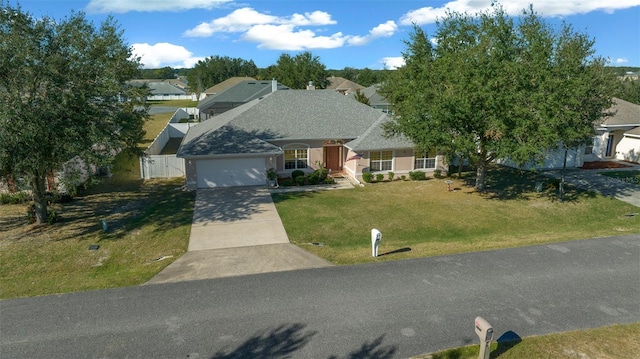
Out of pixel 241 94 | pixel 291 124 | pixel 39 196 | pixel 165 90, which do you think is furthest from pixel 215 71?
pixel 39 196

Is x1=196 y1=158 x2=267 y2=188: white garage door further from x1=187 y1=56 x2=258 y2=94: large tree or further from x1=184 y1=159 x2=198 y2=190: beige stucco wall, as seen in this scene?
x1=187 y1=56 x2=258 y2=94: large tree

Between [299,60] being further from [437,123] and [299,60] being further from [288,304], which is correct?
[288,304]

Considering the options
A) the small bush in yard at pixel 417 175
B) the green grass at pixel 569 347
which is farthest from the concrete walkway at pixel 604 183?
the green grass at pixel 569 347

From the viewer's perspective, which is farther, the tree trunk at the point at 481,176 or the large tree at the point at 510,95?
the tree trunk at the point at 481,176

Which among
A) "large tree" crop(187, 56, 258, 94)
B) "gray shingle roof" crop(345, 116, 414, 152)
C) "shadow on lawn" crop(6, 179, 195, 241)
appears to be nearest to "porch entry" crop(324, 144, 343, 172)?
"gray shingle roof" crop(345, 116, 414, 152)

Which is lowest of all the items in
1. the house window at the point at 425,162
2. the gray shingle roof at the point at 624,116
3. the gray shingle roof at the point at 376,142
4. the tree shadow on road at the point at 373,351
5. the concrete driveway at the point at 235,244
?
the tree shadow on road at the point at 373,351

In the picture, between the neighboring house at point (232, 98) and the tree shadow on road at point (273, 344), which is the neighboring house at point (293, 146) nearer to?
the tree shadow on road at point (273, 344)

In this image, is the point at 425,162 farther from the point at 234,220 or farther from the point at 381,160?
the point at 234,220
